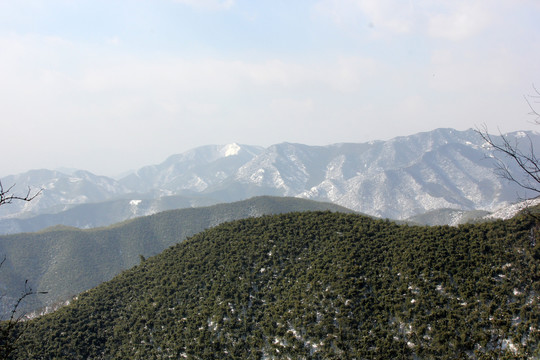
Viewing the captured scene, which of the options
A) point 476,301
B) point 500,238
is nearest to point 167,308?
point 476,301

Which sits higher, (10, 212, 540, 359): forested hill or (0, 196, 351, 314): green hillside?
(10, 212, 540, 359): forested hill

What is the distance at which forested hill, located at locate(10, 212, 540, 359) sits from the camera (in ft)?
119

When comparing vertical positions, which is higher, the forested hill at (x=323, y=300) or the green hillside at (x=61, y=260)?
the forested hill at (x=323, y=300)

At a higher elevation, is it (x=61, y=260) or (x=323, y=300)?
(x=323, y=300)

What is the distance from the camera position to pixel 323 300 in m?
43.3

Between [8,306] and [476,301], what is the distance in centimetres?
14922

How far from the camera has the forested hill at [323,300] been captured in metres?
36.3

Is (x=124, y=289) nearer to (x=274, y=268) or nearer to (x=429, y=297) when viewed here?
(x=274, y=268)

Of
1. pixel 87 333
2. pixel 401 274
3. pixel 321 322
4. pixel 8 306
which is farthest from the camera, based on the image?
pixel 8 306

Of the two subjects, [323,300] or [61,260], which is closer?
[323,300]

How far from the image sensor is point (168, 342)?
45312 mm

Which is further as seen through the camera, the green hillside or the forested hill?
the green hillside

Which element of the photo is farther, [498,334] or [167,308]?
[167,308]

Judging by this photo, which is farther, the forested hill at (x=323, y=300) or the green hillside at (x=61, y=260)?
the green hillside at (x=61, y=260)
